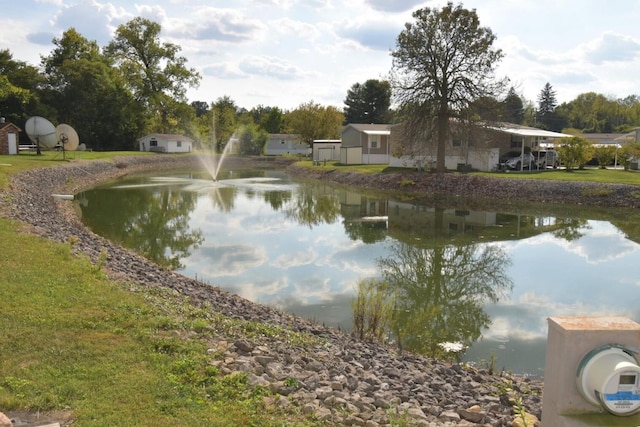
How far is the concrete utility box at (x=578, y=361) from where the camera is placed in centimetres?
368

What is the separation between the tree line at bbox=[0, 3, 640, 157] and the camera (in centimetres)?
3331

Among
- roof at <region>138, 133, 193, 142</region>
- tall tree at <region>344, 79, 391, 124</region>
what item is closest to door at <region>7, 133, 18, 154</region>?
roof at <region>138, 133, 193, 142</region>

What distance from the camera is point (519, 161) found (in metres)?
38.2

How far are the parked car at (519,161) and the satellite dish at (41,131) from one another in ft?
113

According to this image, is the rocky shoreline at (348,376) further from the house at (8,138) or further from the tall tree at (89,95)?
the tall tree at (89,95)

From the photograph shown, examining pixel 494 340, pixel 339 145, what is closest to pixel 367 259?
pixel 494 340

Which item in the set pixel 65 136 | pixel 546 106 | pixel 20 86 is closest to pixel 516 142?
pixel 65 136

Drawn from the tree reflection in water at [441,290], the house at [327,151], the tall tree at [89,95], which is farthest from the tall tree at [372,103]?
the tree reflection in water at [441,290]

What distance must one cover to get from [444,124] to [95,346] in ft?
103

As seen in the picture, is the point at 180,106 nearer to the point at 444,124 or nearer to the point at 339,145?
the point at 339,145

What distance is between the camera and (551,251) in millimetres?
18016

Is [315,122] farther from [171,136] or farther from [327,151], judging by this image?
[171,136]

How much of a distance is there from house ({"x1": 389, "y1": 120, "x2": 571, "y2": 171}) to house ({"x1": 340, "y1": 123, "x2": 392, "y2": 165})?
5.43m

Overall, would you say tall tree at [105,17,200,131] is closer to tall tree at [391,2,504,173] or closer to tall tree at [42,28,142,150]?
tall tree at [42,28,142,150]
